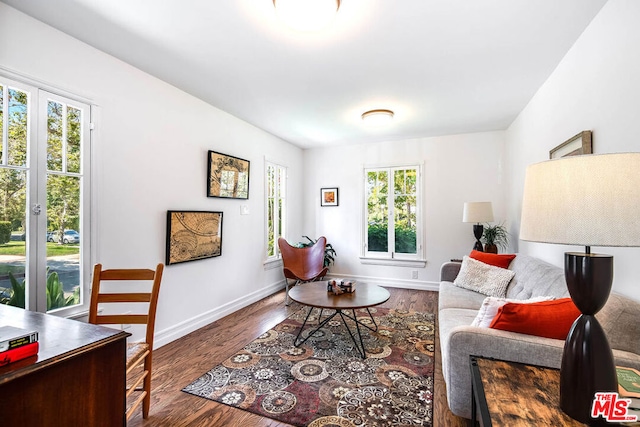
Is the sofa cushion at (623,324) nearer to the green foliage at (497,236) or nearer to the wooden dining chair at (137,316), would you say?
the wooden dining chair at (137,316)

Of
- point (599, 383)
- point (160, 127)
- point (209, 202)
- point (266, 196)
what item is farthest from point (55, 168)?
point (599, 383)

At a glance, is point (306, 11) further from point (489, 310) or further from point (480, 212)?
point (480, 212)

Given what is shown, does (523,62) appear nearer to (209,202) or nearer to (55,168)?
(209,202)

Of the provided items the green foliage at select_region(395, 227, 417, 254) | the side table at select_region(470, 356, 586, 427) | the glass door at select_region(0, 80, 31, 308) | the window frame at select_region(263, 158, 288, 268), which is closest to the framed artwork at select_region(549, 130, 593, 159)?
the side table at select_region(470, 356, 586, 427)

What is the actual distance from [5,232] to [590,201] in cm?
285

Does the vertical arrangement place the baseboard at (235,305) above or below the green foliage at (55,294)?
below

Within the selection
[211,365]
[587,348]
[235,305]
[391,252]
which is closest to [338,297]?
[211,365]

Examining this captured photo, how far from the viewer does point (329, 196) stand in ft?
17.8

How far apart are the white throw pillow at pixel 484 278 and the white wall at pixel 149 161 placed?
2.66m

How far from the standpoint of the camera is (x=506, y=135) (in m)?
4.29

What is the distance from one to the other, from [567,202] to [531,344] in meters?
0.84

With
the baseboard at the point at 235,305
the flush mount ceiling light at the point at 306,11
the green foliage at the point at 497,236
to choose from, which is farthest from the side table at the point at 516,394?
the green foliage at the point at 497,236

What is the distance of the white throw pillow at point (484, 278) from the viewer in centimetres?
280

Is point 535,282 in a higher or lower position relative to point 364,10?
lower
